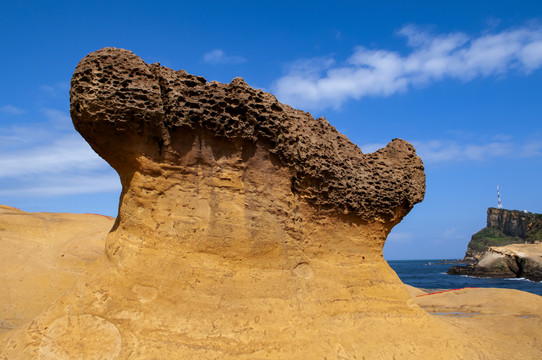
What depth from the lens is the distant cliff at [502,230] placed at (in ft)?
165

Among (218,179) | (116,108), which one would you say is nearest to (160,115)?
(116,108)

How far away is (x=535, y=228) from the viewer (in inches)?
1715

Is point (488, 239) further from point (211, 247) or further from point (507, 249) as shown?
point (211, 247)

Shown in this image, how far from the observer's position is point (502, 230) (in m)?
59.9

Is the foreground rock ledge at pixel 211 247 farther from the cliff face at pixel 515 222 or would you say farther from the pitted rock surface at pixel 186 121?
the cliff face at pixel 515 222

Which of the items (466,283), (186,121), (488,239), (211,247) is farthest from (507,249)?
(488,239)

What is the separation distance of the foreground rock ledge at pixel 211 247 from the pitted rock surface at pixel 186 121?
13 millimetres

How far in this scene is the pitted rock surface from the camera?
11.0 ft

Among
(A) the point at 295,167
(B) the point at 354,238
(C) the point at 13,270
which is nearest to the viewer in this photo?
(A) the point at 295,167

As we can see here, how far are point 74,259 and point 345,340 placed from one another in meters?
5.89

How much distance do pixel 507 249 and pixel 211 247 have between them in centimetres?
3134

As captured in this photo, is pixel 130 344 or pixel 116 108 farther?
→ pixel 116 108

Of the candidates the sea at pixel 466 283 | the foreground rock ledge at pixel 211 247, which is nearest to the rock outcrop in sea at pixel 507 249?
the sea at pixel 466 283

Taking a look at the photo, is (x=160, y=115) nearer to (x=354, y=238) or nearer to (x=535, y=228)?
(x=354, y=238)
